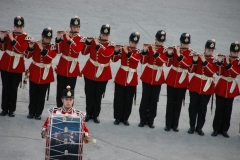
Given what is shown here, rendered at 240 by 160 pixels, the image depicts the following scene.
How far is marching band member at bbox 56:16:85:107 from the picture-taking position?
10.4 m

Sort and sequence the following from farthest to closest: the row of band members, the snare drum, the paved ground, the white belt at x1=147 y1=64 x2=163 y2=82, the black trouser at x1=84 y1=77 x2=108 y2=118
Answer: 1. the black trouser at x1=84 y1=77 x2=108 y2=118
2. the white belt at x1=147 y1=64 x2=163 y2=82
3. the row of band members
4. the paved ground
5. the snare drum

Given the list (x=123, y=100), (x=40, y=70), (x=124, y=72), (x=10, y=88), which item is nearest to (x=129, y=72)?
(x=124, y=72)

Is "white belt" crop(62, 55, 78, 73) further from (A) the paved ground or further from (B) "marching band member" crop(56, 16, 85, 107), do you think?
(A) the paved ground

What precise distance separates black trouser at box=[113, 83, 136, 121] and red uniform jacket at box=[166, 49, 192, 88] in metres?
0.68

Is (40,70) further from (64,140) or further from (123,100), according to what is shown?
(64,140)

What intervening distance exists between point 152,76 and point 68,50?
4.87 ft

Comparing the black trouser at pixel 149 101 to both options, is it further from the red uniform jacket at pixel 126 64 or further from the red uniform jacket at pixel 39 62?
the red uniform jacket at pixel 39 62

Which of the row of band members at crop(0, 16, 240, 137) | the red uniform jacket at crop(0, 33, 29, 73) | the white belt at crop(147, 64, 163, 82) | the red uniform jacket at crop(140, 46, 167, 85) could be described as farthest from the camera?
the white belt at crop(147, 64, 163, 82)

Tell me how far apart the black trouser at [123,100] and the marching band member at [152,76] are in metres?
0.21

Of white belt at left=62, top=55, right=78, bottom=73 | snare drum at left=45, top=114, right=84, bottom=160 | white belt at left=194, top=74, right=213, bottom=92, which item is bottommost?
snare drum at left=45, top=114, right=84, bottom=160

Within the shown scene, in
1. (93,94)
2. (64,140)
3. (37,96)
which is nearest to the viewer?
(64,140)

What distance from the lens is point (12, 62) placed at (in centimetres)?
1043

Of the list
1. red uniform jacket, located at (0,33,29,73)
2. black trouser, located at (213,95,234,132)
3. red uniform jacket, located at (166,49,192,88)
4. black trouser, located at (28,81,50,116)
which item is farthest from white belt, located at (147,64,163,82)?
red uniform jacket, located at (0,33,29,73)

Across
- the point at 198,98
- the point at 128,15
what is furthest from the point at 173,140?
the point at 128,15
